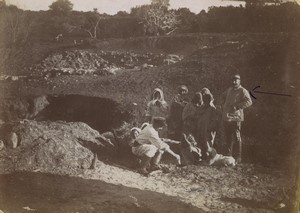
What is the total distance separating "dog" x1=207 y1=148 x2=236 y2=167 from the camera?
16.7ft

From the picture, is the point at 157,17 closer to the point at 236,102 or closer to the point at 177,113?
the point at 177,113

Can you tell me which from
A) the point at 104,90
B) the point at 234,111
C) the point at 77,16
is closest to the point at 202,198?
the point at 234,111

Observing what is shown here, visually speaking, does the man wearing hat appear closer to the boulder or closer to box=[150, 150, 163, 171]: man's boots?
box=[150, 150, 163, 171]: man's boots

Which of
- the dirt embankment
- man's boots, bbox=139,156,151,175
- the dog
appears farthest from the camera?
man's boots, bbox=139,156,151,175

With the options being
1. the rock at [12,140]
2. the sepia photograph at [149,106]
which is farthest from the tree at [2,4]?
the rock at [12,140]

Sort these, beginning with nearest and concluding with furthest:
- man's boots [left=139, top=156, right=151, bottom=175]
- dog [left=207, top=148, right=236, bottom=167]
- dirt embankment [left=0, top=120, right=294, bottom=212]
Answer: dirt embankment [left=0, top=120, right=294, bottom=212] → dog [left=207, top=148, right=236, bottom=167] → man's boots [left=139, top=156, right=151, bottom=175]

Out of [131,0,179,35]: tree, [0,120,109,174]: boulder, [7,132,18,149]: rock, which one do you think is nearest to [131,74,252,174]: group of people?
[0,120,109,174]: boulder

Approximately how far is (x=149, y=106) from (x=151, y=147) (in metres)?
0.48

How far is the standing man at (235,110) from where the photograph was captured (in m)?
5.09

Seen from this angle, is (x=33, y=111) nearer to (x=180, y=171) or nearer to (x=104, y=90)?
(x=104, y=90)

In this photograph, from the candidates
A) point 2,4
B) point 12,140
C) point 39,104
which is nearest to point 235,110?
point 39,104

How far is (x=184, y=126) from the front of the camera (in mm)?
5234

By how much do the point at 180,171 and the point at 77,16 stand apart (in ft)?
7.14

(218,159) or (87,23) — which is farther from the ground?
(87,23)
